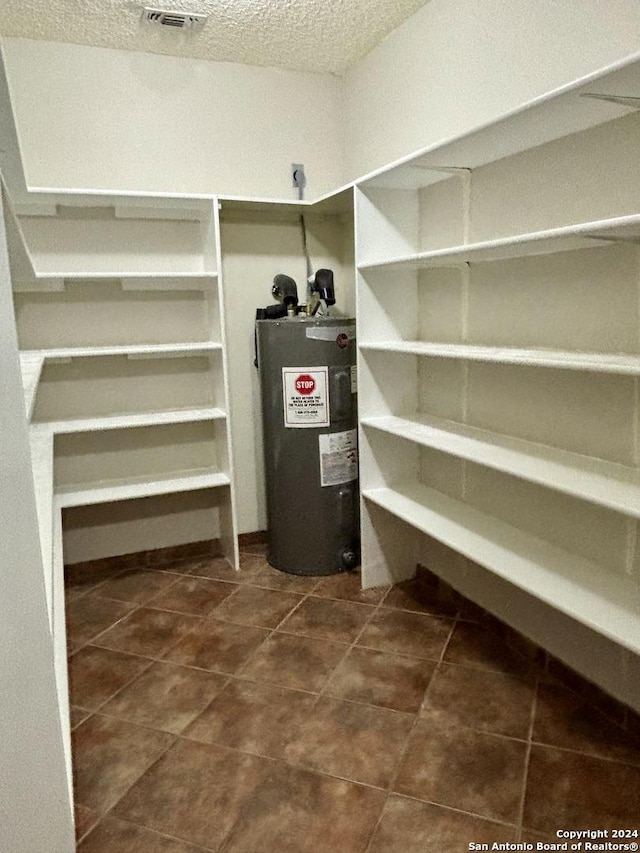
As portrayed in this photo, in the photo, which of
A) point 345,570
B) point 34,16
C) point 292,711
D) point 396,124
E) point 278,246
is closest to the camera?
point 292,711

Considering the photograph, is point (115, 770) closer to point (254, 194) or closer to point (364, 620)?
point (364, 620)

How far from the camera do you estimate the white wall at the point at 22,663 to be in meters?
1.11

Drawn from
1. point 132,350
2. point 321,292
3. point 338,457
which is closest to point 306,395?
point 338,457

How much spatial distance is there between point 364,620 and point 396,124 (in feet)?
7.53

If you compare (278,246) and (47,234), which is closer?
(47,234)

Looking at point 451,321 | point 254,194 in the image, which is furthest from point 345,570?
point 254,194

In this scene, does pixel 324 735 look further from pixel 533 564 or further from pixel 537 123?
pixel 537 123

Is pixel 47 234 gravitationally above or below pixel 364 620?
above

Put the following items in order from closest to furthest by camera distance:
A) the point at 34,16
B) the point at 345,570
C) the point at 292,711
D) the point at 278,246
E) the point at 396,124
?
the point at 292,711 → the point at 34,16 → the point at 396,124 → the point at 345,570 → the point at 278,246

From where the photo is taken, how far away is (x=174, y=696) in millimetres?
2141

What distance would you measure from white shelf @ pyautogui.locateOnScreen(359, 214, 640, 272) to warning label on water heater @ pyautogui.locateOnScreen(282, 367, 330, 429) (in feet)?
2.07

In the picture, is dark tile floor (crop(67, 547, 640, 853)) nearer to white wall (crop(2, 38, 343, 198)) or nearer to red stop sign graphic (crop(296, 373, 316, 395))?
red stop sign graphic (crop(296, 373, 316, 395))

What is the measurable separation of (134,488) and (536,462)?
1.99 m

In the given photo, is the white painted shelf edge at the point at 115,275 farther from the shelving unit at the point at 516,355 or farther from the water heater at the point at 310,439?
the shelving unit at the point at 516,355
